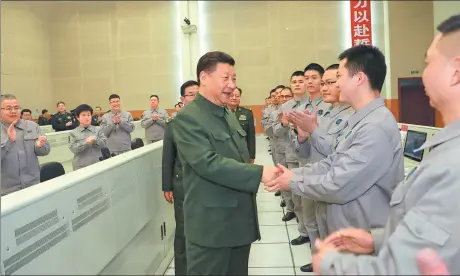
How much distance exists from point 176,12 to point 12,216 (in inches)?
455

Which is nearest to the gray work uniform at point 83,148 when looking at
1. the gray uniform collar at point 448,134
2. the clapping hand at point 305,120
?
the clapping hand at point 305,120

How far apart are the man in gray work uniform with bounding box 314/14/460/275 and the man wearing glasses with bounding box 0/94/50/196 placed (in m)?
3.21

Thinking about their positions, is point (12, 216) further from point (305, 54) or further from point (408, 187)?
point (305, 54)

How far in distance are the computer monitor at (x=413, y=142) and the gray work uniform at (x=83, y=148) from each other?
10.9 feet

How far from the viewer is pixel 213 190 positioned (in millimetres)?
1789

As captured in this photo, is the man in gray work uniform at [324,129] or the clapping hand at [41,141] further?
the clapping hand at [41,141]

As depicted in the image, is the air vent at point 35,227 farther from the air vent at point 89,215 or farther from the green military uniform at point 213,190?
the green military uniform at point 213,190

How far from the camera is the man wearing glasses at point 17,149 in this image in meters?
3.36

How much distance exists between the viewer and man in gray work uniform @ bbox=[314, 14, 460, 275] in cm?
76

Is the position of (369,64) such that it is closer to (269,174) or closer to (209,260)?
(269,174)

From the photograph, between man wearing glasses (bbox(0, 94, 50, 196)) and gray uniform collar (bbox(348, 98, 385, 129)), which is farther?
man wearing glasses (bbox(0, 94, 50, 196))

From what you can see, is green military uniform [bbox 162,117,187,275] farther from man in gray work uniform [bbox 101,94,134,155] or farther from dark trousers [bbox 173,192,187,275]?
man in gray work uniform [bbox 101,94,134,155]

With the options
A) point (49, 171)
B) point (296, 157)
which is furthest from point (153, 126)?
point (49, 171)

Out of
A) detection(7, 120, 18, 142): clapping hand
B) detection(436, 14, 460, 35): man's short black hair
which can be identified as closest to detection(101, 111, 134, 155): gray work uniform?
detection(7, 120, 18, 142): clapping hand
